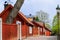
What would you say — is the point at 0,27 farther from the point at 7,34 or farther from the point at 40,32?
the point at 40,32

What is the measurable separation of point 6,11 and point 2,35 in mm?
16866

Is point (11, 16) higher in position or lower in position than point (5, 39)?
higher

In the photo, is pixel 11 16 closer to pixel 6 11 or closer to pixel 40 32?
pixel 6 11

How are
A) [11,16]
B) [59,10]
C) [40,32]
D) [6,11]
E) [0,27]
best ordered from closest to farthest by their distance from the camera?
[0,27]
[11,16]
[59,10]
[6,11]
[40,32]

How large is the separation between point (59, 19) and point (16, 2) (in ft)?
34.3

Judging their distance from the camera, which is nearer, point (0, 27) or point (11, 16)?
point (0, 27)

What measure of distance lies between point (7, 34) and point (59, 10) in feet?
29.0

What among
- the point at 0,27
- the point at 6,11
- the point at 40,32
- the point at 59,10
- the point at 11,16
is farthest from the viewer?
the point at 40,32

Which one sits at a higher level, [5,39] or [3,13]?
[3,13]

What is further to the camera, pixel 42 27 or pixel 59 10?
pixel 42 27

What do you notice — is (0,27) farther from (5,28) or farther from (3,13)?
(3,13)

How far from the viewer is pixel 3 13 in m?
33.3

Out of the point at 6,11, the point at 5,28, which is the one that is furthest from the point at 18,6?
the point at 6,11

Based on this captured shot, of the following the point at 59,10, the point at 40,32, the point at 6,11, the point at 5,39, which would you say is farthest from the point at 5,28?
the point at 40,32
